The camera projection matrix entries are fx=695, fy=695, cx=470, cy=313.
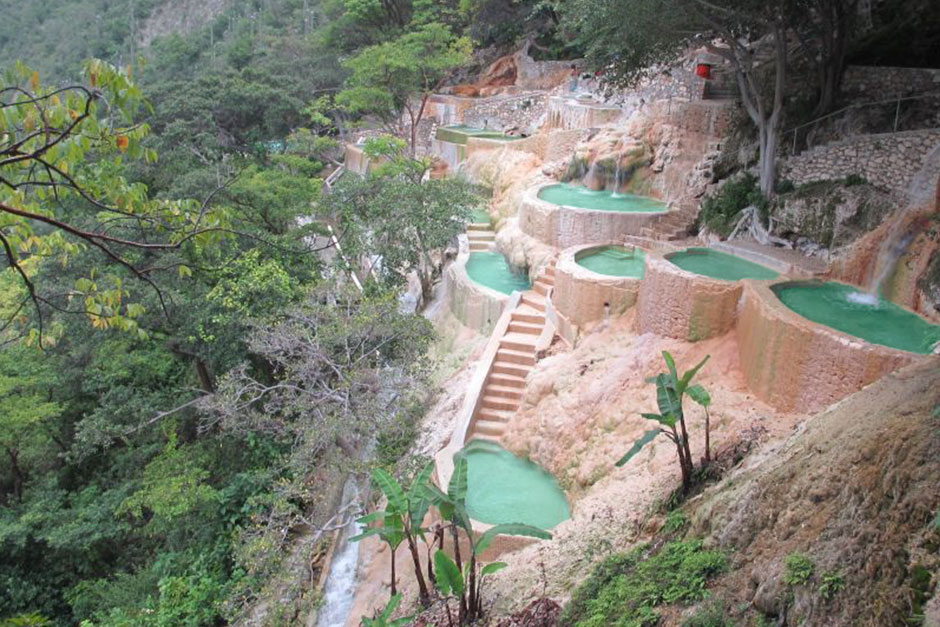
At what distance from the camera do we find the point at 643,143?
59.0ft

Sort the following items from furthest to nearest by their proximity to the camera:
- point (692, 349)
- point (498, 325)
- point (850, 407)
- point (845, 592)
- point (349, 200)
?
1. point (349, 200)
2. point (498, 325)
3. point (692, 349)
4. point (850, 407)
5. point (845, 592)

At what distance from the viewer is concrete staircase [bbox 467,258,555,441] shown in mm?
11945

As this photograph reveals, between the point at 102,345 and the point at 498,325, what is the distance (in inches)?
373

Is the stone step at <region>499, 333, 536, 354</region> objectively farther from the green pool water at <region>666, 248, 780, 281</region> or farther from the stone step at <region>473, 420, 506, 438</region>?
the green pool water at <region>666, 248, 780, 281</region>

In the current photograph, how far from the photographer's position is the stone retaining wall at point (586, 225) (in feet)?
50.3

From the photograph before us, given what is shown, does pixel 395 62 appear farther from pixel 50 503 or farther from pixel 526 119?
pixel 50 503

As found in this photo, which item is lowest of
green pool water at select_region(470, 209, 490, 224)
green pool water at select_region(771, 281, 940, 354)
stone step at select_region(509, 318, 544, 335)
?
stone step at select_region(509, 318, 544, 335)

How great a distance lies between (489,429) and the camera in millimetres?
11844

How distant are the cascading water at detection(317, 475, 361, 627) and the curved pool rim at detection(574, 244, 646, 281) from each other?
234 inches

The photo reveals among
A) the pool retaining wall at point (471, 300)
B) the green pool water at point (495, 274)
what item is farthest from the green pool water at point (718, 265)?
the green pool water at point (495, 274)

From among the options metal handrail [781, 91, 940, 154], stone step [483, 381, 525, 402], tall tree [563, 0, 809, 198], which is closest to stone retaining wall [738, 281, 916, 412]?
stone step [483, 381, 525, 402]

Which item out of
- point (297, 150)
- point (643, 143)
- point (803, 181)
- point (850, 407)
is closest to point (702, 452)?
point (850, 407)

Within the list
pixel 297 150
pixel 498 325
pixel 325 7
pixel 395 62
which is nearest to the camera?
pixel 498 325

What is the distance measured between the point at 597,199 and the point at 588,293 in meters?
6.13
